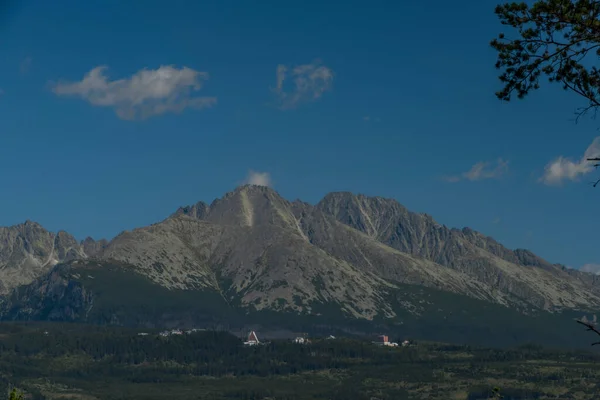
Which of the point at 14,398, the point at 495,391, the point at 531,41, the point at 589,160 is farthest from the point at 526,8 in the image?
the point at 14,398

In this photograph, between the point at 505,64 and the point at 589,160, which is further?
the point at 505,64

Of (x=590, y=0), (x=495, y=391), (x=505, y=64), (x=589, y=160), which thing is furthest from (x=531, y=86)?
(x=495, y=391)

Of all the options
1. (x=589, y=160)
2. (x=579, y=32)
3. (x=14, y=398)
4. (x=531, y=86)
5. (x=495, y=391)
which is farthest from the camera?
(x=14, y=398)

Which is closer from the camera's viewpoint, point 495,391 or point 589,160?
point 589,160

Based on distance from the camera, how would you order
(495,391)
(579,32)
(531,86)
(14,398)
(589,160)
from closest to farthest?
(589,160) → (579,32) → (531,86) → (495,391) → (14,398)

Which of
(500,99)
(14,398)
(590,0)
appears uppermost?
(590,0)

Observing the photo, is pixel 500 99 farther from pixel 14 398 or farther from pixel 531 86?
pixel 14 398

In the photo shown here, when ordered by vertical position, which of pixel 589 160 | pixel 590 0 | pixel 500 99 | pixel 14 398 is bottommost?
pixel 14 398

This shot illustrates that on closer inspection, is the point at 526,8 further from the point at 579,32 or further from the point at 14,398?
the point at 14,398

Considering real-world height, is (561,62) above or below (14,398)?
above
